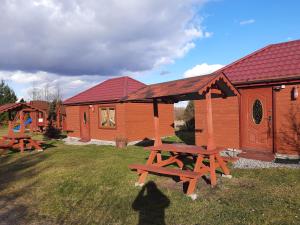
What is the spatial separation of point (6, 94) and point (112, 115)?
1393 inches

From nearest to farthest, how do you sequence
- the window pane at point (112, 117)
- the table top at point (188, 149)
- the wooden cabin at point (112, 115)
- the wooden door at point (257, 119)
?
the table top at point (188, 149), the wooden door at point (257, 119), the wooden cabin at point (112, 115), the window pane at point (112, 117)

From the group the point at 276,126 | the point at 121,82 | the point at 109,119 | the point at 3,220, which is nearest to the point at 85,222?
the point at 3,220

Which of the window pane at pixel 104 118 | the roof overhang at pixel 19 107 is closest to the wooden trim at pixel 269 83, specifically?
the window pane at pixel 104 118

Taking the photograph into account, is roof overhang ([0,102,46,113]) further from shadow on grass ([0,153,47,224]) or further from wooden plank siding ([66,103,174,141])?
wooden plank siding ([66,103,174,141])

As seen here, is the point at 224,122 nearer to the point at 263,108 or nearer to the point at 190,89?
the point at 263,108

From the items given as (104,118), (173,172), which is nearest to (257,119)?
(173,172)

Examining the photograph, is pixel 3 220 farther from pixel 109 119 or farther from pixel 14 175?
pixel 109 119

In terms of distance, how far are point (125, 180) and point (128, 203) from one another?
1592 mm

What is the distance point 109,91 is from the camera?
1627cm

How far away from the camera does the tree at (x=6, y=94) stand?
4213cm

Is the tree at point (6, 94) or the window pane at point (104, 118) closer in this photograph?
the window pane at point (104, 118)

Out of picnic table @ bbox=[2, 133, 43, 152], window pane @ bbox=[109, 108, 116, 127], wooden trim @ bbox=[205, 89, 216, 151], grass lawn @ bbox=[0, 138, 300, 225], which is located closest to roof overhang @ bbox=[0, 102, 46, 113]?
picnic table @ bbox=[2, 133, 43, 152]

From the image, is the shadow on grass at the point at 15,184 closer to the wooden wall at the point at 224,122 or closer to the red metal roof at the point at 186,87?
the red metal roof at the point at 186,87

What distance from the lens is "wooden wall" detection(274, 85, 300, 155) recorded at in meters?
8.70
